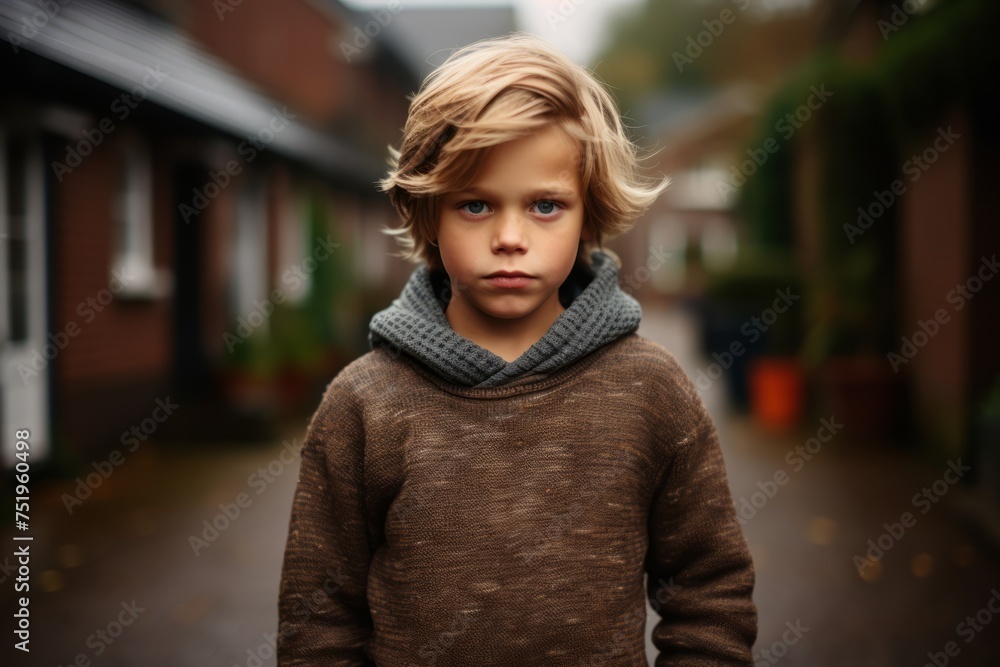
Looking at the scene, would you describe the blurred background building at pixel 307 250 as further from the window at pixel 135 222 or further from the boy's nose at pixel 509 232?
the boy's nose at pixel 509 232

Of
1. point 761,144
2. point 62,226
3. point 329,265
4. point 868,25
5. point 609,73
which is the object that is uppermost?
point 609,73

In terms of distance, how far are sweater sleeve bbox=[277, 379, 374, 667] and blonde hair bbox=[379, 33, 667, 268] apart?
1.34 ft

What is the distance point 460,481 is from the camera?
1515 millimetres

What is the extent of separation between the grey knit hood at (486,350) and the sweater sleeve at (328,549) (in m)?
0.16

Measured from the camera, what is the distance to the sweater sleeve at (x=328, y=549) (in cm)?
158

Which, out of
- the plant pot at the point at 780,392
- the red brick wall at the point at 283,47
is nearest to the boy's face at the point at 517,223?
the plant pot at the point at 780,392

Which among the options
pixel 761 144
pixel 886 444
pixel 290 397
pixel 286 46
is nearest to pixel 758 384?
pixel 886 444

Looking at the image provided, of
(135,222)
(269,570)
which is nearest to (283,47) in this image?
(135,222)

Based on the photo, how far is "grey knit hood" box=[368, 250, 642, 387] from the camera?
5.09ft

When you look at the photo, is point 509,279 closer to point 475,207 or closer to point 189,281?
point 475,207

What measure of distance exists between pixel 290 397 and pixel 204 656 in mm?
6236

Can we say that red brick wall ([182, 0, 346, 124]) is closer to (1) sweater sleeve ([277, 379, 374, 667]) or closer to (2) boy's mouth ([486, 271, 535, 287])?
(1) sweater sleeve ([277, 379, 374, 667])

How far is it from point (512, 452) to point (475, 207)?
0.43 metres

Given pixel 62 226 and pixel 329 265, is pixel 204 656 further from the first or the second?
pixel 329 265
